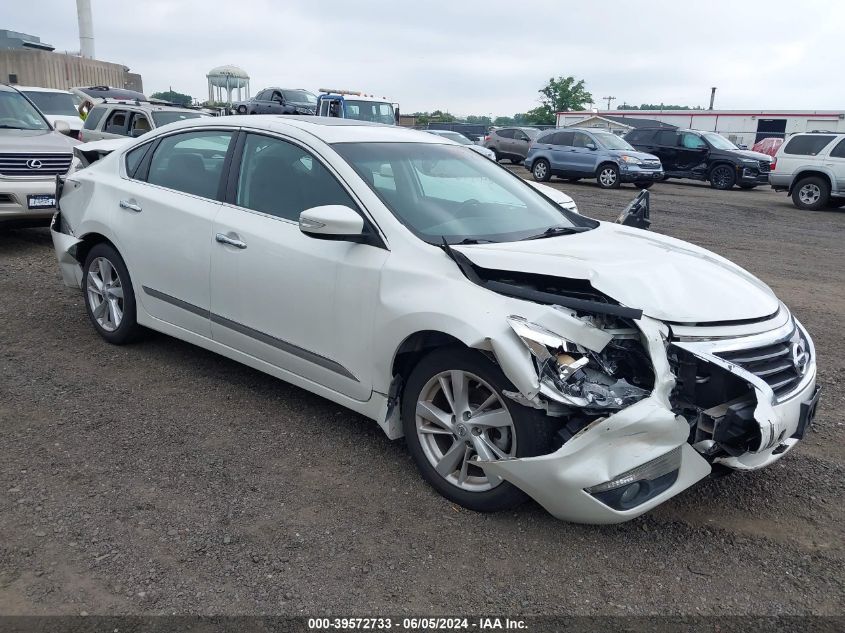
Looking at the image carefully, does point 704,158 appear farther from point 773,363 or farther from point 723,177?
point 773,363

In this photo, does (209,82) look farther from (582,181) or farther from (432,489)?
(432,489)

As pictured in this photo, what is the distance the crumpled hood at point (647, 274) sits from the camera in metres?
3.07

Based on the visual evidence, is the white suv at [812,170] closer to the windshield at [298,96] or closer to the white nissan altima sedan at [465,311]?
the white nissan altima sedan at [465,311]

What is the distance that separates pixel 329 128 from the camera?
429cm

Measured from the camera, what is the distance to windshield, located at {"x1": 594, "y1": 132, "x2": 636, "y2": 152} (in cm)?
2105

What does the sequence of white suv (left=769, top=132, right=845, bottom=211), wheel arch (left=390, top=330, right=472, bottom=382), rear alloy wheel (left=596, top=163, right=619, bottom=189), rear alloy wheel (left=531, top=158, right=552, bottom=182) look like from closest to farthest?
1. wheel arch (left=390, top=330, right=472, bottom=382)
2. white suv (left=769, top=132, right=845, bottom=211)
3. rear alloy wheel (left=596, top=163, right=619, bottom=189)
4. rear alloy wheel (left=531, top=158, right=552, bottom=182)

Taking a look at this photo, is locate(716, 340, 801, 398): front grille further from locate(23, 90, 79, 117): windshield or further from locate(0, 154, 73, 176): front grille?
locate(23, 90, 79, 117): windshield

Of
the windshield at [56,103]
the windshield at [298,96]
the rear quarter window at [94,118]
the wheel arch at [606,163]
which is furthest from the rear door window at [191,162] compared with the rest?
the windshield at [298,96]

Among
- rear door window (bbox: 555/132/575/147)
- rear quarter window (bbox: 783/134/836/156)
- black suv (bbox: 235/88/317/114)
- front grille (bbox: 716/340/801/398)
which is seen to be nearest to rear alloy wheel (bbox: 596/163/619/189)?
rear door window (bbox: 555/132/575/147)

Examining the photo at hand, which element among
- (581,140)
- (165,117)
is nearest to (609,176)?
(581,140)

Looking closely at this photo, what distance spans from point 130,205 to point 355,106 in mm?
18733

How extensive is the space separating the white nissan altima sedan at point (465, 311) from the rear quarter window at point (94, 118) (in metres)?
9.69

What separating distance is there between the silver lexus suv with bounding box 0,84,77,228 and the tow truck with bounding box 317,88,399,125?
43.7 ft

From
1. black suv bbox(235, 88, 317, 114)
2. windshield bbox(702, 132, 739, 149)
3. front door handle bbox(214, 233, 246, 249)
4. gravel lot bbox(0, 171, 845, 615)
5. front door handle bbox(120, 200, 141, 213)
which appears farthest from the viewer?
black suv bbox(235, 88, 317, 114)
